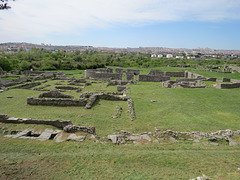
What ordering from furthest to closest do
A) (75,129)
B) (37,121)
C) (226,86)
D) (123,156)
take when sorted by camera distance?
(226,86), (37,121), (75,129), (123,156)

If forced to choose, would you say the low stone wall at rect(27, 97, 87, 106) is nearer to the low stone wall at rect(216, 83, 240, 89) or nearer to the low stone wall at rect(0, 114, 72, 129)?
the low stone wall at rect(0, 114, 72, 129)

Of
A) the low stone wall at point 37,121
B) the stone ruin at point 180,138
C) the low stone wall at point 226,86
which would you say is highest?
the low stone wall at point 226,86

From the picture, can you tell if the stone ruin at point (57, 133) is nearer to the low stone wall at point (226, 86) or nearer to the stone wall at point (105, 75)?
the low stone wall at point (226, 86)

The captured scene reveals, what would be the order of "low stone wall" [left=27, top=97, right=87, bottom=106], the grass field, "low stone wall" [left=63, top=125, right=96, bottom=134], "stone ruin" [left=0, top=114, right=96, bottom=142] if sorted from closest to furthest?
the grass field
"stone ruin" [left=0, top=114, right=96, bottom=142]
"low stone wall" [left=63, top=125, right=96, bottom=134]
"low stone wall" [left=27, top=97, right=87, bottom=106]

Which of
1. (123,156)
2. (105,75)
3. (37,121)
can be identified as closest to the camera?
(123,156)

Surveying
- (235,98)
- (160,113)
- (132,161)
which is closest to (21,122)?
(132,161)

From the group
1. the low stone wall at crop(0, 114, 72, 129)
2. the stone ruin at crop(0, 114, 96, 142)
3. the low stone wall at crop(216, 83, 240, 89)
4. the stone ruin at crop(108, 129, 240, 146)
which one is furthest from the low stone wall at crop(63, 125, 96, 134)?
the low stone wall at crop(216, 83, 240, 89)

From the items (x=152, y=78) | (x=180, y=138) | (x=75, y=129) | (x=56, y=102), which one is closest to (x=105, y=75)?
(x=152, y=78)

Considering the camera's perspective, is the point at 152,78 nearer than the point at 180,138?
No

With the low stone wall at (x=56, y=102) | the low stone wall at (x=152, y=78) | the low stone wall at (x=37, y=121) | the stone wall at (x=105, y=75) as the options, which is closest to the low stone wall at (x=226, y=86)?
the low stone wall at (x=152, y=78)

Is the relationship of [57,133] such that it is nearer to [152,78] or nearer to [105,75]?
[152,78]

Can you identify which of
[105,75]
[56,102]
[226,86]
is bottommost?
[56,102]

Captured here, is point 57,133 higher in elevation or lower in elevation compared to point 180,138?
higher

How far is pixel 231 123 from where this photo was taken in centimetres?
1412
